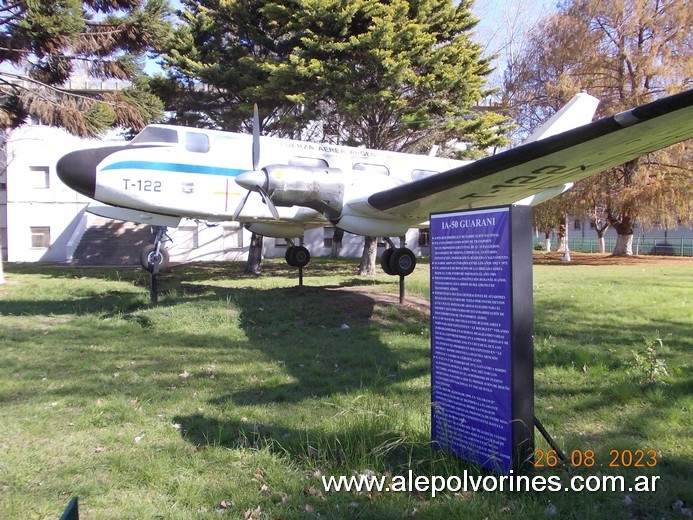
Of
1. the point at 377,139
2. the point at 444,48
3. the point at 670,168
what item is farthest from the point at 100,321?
the point at 670,168

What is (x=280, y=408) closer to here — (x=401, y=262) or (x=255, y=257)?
(x=401, y=262)

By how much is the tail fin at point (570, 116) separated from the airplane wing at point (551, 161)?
7.94ft

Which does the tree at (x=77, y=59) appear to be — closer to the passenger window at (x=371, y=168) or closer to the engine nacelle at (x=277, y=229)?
the engine nacelle at (x=277, y=229)

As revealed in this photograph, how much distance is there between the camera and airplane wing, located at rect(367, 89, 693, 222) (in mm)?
5320

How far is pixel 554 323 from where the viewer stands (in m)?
9.12

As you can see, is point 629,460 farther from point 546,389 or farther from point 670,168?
point 670,168

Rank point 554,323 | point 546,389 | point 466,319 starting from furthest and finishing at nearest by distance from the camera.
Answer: point 554,323 → point 546,389 → point 466,319

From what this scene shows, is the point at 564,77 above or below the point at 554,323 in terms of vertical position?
above

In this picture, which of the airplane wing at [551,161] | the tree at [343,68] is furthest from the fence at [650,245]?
the airplane wing at [551,161]

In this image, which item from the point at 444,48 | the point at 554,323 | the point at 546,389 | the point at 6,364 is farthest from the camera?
the point at 444,48

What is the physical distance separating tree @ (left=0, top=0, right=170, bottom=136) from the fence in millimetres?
37473

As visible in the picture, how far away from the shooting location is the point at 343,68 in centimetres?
1565

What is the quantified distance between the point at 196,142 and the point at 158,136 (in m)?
0.81

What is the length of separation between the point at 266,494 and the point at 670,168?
2782cm
